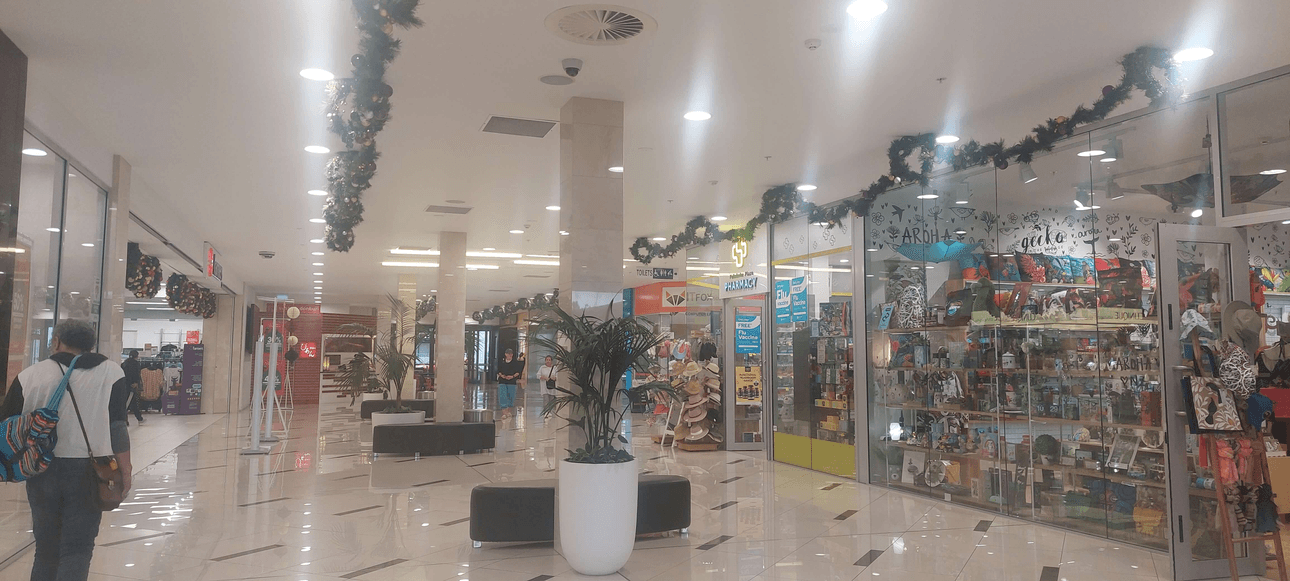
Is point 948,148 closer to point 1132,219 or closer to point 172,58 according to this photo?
point 1132,219

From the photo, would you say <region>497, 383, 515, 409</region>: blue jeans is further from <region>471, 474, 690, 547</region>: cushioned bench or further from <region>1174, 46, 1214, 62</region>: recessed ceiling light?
<region>1174, 46, 1214, 62</region>: recessed ceiling light

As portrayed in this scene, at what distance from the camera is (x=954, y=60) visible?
5.15 m

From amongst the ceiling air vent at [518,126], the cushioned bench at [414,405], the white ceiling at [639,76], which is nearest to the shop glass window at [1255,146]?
the white ceiling at [639,76]

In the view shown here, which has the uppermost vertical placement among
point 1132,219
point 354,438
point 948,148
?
point 948,148

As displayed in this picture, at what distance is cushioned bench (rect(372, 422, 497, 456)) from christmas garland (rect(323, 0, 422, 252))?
4468mm

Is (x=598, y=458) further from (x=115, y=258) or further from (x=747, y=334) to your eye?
(x=747, y=334)

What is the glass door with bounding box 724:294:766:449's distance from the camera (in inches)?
432

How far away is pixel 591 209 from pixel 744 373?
5.78m

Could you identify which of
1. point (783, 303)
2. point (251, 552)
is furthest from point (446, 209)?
point (251, 552)

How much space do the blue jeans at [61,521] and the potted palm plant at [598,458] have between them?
2316 mm

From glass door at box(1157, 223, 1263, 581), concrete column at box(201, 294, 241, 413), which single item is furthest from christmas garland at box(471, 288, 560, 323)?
glass door at box(1157, 223, 1263, 581)

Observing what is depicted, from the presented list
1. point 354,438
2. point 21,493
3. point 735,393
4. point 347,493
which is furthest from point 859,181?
point 354,438

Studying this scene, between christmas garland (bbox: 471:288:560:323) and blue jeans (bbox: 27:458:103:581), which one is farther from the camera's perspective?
christmas garland (bbox: 471:288:560:323)

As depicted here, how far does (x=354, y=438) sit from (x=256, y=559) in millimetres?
8184
